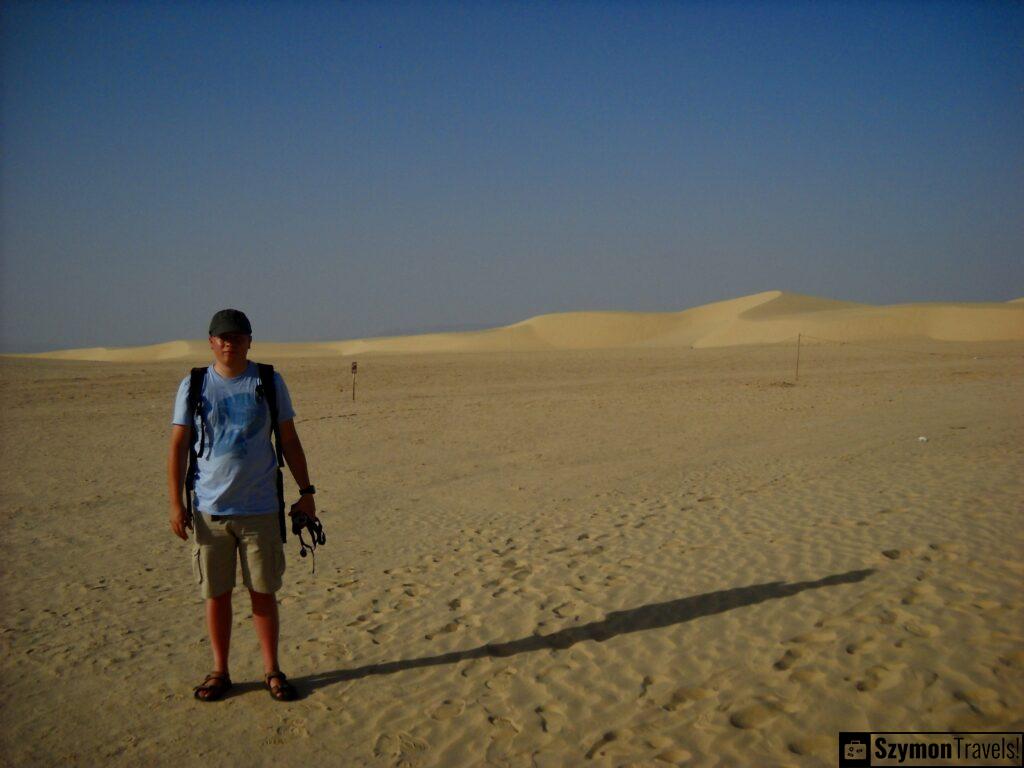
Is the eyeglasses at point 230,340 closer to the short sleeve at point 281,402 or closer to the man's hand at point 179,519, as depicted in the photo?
the short sleeve at point 281,402

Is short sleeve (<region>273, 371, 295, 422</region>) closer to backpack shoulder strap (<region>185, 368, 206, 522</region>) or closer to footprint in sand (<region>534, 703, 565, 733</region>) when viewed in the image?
backpack shoulder strap (<region>185, 368, 206, 522</region>)

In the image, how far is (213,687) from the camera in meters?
4.06

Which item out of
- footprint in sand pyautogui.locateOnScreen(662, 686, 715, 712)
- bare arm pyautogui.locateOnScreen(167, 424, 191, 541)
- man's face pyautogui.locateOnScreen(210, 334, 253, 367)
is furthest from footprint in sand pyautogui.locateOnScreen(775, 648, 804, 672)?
man's face pyautogui.locateOnScreen(210, 334, 253, 367)

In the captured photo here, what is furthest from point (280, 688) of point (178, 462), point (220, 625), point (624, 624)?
point (624, 624)

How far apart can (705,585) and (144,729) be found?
4.04m

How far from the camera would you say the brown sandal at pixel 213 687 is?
13.3ft

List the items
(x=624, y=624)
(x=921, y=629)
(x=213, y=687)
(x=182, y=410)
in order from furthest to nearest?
(x=624, y=624) → (x=921, y=629) → (x=213, y=687) → (x=182, y=410)

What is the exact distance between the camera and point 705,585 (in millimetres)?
5633

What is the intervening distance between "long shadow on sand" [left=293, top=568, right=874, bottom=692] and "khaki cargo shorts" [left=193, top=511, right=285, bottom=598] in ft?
2.79

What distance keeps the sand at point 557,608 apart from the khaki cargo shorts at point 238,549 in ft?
2.50

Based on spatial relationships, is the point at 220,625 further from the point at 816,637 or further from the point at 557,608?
the point at 816,637

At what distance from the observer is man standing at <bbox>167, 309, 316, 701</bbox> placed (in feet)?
12.4

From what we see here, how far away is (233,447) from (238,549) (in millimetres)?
607

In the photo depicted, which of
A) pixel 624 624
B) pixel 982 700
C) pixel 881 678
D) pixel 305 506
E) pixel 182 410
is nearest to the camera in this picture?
pixel 982 700
